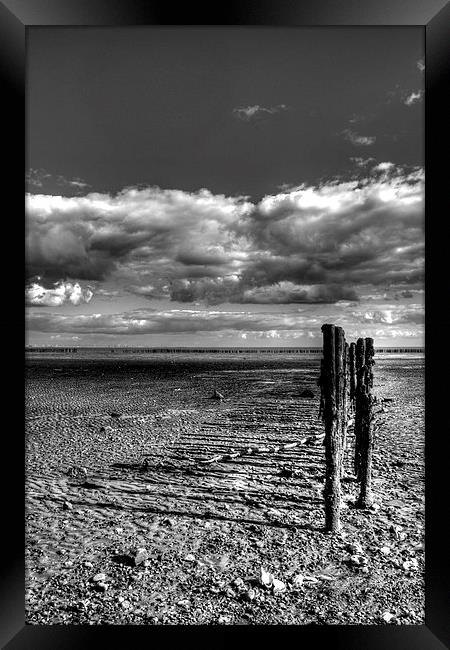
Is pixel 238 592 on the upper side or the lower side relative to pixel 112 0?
lower

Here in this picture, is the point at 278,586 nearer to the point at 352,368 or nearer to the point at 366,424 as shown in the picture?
the point at 366,424

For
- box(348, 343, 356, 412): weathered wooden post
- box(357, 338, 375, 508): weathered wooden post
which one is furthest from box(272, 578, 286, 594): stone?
box(348, 343, 356, 412): weathered wooden post

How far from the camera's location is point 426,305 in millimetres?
3199

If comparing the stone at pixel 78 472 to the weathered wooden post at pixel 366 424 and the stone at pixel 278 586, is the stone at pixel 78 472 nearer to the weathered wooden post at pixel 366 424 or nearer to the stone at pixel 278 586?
the stone at pixel 278 586

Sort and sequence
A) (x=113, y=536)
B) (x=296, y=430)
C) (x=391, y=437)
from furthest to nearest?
1. (x=296, y=430)
2. (x=391, y=437)
3. (x=113, y=536)

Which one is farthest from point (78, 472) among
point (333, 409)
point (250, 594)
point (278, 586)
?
point (333, 409)

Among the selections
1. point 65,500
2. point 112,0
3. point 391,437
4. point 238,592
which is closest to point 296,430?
point 391,437

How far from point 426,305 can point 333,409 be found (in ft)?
9.80

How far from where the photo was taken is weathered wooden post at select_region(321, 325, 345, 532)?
5754 mm

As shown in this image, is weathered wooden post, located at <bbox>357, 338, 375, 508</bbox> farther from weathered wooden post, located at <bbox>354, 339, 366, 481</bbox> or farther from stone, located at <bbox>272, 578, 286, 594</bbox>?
stone, located at <bbox>272, 578, 286, 594</bbox>
